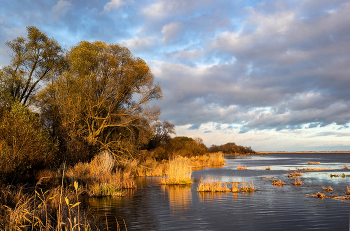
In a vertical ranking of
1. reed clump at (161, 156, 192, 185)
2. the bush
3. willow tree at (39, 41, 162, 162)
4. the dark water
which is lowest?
the dark water

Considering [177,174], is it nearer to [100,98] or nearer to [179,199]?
[179,199]

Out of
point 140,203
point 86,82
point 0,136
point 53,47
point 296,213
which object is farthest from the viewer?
point 53,47

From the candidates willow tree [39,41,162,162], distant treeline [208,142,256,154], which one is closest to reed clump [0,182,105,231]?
willow tree [39,41,162,162]

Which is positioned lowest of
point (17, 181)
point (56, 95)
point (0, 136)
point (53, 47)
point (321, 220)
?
point (321, 220)

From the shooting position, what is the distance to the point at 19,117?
57.2 feet

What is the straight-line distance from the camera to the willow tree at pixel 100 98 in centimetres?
2641

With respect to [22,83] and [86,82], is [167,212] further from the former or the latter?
[22,83]

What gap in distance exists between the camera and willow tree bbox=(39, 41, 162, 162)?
26406 millimetres

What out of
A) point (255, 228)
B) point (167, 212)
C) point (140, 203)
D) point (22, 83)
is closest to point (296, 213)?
point (255, 228)

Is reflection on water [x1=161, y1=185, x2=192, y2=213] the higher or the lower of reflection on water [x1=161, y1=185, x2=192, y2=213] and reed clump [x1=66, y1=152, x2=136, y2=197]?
the lower

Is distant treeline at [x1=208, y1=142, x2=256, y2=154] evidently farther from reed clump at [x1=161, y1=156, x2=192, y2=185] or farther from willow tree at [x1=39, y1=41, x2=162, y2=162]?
reed clump at [x1=161, y1=156, x2=192, y2=185]

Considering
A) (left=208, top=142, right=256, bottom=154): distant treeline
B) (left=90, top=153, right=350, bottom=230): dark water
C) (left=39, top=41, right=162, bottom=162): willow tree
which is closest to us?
(left=90, top=153, right=350, bottom=230): dark water

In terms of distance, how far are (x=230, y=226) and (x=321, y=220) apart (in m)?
3.72

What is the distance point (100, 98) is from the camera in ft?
91.0
